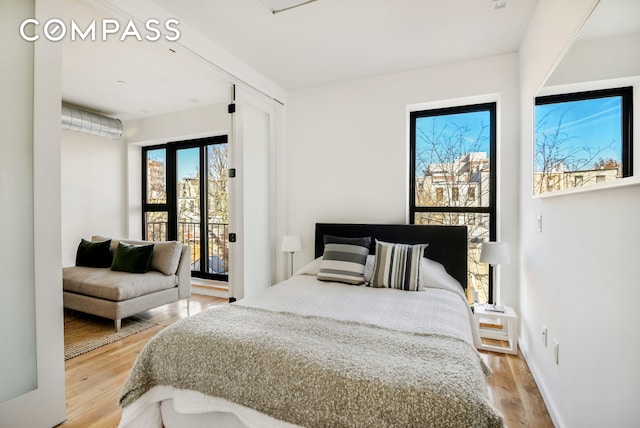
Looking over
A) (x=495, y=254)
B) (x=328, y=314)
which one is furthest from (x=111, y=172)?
(x=495, y=254)

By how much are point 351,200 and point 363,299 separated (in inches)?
57.8

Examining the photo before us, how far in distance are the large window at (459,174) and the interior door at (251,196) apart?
1.67 meters

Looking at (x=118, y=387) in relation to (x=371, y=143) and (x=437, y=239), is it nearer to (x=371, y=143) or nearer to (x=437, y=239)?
(x=437, y=239)

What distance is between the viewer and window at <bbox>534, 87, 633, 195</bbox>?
0.94 meters

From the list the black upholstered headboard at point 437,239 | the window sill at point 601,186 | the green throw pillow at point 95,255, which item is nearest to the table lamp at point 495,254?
the black upholstered headboard at point 437,239

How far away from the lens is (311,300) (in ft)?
6.93

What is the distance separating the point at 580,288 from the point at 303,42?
8.60 ft

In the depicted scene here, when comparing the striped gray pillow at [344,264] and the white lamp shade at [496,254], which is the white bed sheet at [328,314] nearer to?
the striped gray pillow at [344,264]

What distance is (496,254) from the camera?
2588 millimetres

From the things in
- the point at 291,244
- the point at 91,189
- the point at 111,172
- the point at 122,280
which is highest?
the point at 111,172

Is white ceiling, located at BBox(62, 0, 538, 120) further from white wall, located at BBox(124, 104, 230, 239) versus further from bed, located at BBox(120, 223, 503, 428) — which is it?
bed, located at BBox(120, 223, 503, 428)

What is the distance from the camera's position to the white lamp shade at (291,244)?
336cm

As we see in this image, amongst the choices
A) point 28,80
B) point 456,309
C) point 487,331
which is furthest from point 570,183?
point 28,80

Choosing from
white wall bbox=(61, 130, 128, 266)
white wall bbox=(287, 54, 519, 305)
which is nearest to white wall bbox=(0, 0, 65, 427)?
white wall bbox=(287, 54, 519, 305)
